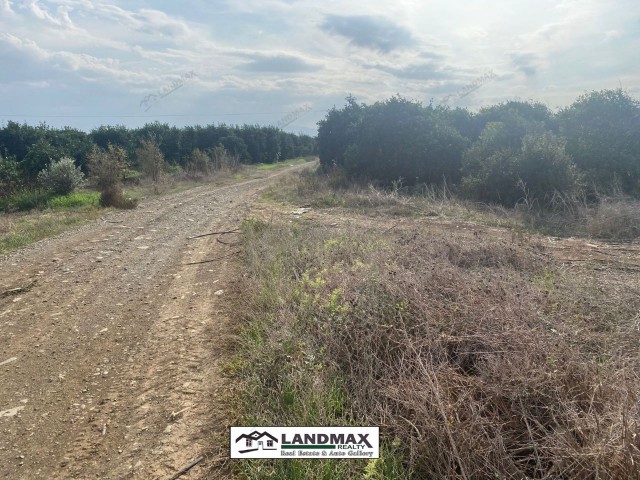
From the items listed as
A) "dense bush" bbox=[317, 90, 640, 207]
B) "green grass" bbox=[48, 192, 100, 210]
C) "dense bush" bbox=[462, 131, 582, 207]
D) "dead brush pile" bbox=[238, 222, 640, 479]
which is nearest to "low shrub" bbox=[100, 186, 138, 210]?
"green grass" bbox=[48, 192, 100, 210]

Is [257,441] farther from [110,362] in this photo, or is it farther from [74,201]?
[74,201]

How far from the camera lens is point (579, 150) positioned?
39.6 feet

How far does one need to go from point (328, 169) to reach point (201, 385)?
64.0 feet

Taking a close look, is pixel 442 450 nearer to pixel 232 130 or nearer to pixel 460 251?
pixel 460 251

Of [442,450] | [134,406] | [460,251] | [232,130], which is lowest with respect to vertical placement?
[134,406]

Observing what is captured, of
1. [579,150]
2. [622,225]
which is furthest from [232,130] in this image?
[622,225]

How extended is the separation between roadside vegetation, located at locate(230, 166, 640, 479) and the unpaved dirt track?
1.40 feet

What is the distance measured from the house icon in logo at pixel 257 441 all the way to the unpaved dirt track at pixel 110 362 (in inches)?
9.9

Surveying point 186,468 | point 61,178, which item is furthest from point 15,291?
point 61,178

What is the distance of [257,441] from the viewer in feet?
7.98

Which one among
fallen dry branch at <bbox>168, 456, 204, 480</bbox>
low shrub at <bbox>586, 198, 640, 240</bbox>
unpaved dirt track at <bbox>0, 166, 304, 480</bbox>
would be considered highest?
low shrub at <bbox>586, 198, 640, 240</bbox>

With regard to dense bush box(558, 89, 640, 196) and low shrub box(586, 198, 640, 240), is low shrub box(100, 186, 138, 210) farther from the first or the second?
dense bush box(558, 89, 640, 196)

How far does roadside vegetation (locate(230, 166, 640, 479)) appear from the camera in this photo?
83.0 inches

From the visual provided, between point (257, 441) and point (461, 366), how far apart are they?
1.47 m
